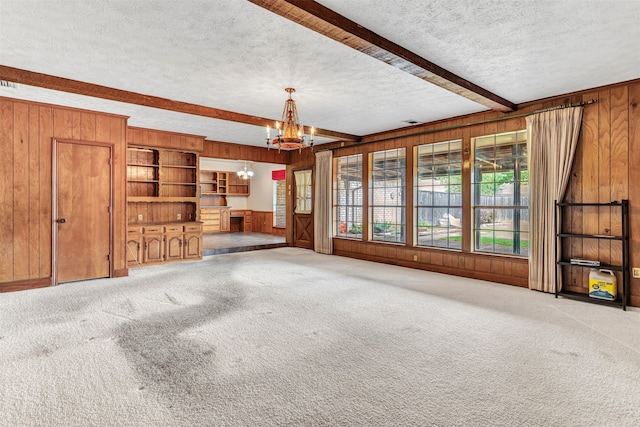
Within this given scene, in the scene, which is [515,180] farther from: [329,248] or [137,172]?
[137,172]

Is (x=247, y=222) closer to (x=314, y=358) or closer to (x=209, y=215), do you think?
(x=209, y=215)

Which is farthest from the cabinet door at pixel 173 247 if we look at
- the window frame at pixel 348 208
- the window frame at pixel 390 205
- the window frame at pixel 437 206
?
the window frame at pixel 437 206

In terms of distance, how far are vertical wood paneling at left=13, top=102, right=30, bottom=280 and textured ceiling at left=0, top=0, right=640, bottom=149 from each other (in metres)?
0.40

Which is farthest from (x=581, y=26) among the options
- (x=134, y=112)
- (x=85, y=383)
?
(x=134, y=112)

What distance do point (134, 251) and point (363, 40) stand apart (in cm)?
601

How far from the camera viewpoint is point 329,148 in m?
8.59

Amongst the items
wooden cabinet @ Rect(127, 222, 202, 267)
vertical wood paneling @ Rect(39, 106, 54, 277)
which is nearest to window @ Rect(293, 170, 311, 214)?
wooden cabinet @ Rect(127, 222, 202, 267)

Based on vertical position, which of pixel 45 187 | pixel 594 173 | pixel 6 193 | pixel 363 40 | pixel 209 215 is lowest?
pixel 209 215

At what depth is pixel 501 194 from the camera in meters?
5.61

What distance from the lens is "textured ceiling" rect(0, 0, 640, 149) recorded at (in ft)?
8.83

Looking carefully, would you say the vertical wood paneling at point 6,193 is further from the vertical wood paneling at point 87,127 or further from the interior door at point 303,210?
the interior door at point 303,210

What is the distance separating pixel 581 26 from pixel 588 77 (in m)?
1.59

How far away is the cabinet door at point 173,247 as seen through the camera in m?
7.13

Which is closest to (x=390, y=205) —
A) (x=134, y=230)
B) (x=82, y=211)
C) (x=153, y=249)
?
(x=153, y=249)
